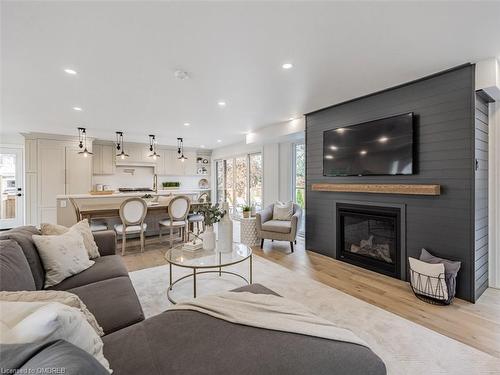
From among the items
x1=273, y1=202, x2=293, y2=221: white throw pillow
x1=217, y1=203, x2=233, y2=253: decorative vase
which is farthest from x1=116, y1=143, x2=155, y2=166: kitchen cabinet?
x1=217, y1=203, x2=233, y2=253: decorative vase

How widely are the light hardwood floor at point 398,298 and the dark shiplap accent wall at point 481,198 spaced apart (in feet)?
0.78

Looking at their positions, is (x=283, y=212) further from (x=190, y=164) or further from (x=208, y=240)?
(x=190, y=164)

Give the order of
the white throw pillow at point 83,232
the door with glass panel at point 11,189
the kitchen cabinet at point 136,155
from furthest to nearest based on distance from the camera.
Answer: the kitchen cabinet at point 136,155, the door with glass panel at point 11,189, the white throw pillow at point 83,232

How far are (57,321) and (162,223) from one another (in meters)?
4.16

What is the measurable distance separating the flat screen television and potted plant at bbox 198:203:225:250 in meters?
2.08

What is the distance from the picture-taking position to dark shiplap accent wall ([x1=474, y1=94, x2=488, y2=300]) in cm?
254

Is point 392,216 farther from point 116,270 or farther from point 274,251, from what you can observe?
point 116,270

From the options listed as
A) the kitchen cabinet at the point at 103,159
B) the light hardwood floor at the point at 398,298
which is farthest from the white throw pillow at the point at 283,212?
the kitchen cabinet at the point at 103,159

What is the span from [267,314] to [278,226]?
114 inches

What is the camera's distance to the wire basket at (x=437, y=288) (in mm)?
2410

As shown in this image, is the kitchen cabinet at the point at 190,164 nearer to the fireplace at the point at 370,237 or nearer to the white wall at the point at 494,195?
the fireplace at the point at 370,237

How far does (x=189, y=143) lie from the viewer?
24.6 feet

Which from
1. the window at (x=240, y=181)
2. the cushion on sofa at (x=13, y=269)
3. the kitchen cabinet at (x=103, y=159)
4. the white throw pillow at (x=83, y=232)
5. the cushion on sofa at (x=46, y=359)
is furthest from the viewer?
the window at (x=240, y=181)

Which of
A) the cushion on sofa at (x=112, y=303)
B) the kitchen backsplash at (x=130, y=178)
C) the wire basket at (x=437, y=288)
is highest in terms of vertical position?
the kitchen backsplash at (x=130, y=178)
